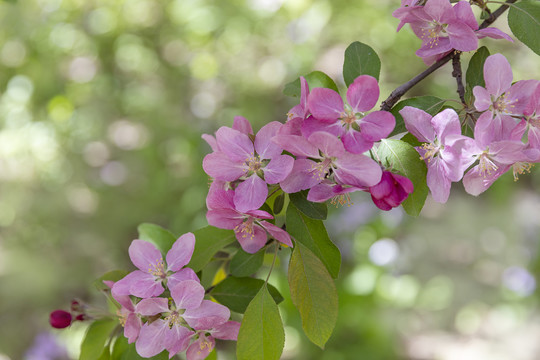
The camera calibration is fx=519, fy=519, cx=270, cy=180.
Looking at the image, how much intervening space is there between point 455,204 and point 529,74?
84cm

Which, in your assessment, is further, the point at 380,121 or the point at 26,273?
the point at 26,273

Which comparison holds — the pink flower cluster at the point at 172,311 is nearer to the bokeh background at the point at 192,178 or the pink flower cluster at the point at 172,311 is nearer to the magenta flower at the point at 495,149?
the magenta flower at the point at 495,149

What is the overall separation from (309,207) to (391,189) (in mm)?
99

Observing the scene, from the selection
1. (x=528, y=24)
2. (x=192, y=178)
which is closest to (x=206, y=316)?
(x=528, y=24)

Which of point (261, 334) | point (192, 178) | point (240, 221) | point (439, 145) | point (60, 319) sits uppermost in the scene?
point (439, 145)

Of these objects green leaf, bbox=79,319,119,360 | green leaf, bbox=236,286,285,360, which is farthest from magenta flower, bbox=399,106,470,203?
green leaf, bbox=79,319,119,360

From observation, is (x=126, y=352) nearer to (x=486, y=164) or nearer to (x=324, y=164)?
(x=324, y=164)

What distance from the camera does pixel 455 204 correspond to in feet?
10.1

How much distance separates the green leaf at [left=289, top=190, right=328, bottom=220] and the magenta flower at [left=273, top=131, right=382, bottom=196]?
1.0 inches

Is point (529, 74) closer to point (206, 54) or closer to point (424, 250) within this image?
point (424, 250)

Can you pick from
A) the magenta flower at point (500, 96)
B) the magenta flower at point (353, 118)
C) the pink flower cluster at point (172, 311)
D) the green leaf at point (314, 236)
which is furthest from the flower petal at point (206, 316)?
the magenta flower at point (500, 96)

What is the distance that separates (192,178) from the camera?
2.51 m

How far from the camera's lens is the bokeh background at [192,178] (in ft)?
7.84

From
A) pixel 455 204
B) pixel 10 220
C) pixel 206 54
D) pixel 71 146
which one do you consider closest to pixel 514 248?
pixel 455 204
